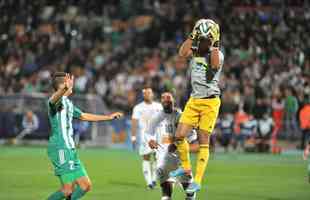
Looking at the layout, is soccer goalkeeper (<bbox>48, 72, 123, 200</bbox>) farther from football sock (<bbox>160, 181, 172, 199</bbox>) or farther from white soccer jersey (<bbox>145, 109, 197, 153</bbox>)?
white soccer jersey (<bbox>145, 109, 197, 153</bbox>)

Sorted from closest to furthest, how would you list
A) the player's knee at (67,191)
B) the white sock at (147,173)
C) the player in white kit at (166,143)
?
1. the player's knee at (67,191)
2. the player in white kit at (166,143)
3. the white sock at (147,173)

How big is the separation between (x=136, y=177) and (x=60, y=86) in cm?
880

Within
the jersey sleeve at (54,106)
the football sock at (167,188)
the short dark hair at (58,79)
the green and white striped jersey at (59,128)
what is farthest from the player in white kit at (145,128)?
the short dark hair at (58,79)

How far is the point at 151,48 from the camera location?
35906 mm

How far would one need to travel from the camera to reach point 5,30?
3844 centimetres

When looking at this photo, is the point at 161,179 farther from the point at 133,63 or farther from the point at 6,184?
the point at 133,63

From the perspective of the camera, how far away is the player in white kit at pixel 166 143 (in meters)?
14.3

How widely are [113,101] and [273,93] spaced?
20.8 ft

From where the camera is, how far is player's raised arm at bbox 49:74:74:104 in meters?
11.7

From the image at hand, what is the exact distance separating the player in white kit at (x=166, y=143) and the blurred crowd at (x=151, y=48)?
45.9ft

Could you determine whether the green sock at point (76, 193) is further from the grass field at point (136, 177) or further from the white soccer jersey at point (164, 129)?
the grass field at point (136, 177)

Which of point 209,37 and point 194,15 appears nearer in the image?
point 209,37

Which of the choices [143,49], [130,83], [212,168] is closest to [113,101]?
[130,83]

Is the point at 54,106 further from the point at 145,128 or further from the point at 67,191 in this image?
the point at 145,128
